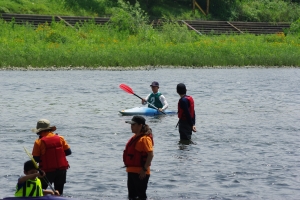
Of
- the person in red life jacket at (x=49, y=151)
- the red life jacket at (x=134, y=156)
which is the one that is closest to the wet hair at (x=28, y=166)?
the person in red life jacket at (x=49, y=151)

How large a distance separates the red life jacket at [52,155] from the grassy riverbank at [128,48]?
30.3m

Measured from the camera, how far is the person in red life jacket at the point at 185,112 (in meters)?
15.5

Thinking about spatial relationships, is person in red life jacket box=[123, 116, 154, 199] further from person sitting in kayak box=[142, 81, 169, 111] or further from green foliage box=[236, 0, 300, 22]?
green foliage box=[236, 0, 300, 22]

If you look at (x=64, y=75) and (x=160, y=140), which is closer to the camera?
(x=160, y=140)

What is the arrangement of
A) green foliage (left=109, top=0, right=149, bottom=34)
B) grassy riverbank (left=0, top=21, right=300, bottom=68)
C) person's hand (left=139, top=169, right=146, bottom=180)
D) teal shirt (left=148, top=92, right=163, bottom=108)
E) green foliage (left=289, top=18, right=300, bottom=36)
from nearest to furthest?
person's hand (left=139, top=169, right=146, bottom=180) < teal shirt (left=148, top=92, right=163, bottom=108) < grassy riverbank (left=0, top=21, right=300, bottom=68) < green foliage (left=109, top=0, right=149, bottom=34) < green foliage (left=289, top=18, right=300, bottom=36)

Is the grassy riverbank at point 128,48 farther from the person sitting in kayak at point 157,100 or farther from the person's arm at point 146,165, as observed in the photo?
the person's arm at point 146,165

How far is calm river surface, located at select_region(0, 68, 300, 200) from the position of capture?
14.0m

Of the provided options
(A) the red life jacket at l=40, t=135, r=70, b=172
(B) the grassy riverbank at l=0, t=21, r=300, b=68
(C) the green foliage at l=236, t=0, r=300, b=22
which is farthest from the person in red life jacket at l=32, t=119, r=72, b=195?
(C) the green foliage at l=236, t=0, r=300, b=22

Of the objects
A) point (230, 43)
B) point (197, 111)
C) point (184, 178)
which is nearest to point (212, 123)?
point (197, 111)

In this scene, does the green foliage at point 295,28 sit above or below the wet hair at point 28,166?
above

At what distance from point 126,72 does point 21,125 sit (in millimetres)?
19243

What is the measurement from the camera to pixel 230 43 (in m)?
49.4

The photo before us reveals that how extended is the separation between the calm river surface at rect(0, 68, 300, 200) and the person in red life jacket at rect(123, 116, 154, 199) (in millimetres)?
2113

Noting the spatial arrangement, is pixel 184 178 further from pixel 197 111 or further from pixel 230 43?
pixel 230 43
